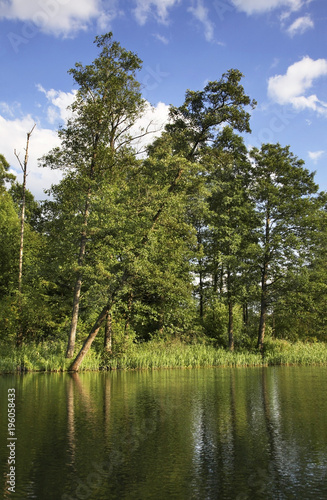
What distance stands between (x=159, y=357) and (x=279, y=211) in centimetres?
1688

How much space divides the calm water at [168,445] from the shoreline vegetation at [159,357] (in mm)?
8104

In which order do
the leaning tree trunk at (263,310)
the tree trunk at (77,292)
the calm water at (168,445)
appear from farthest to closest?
the leaning tree trunk at (263,310)
the tree trunk at (77,292)
the calm water at (168,445)

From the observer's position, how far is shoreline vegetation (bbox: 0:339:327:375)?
23.0 metres

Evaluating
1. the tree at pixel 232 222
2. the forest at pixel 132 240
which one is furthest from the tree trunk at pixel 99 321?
the tree at pixel 232 222

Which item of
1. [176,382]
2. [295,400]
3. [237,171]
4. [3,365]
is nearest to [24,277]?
[3,365]

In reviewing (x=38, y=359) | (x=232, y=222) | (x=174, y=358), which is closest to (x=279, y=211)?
(x=232, y=222)

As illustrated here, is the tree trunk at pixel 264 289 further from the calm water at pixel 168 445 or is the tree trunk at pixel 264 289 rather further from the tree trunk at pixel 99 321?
the calm water at pixel 168 445

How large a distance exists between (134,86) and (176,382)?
18.3 metres

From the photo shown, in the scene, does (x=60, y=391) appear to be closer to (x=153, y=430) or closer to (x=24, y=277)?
(x=153, y=430)

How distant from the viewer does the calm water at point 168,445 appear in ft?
19.3

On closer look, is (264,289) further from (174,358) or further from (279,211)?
(174,358)

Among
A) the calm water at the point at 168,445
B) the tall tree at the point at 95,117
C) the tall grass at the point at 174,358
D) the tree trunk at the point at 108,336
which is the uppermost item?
the tall tree at the point at 95,117

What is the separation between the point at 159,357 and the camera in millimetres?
27109

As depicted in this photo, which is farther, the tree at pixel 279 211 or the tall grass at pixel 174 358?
the tree at pixel 279 211
